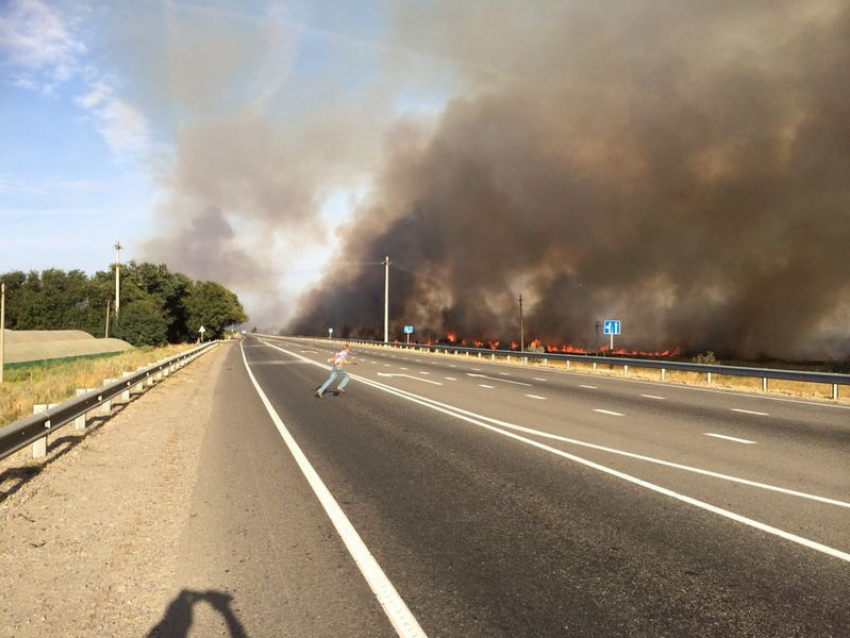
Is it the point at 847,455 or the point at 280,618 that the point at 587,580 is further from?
the point at 847,455

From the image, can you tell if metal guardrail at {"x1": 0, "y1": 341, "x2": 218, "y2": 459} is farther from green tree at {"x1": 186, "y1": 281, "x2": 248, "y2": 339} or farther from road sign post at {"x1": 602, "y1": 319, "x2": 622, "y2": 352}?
green tree at {"x1": 186, "y1": 281, "x2": 248, "y2": 339}

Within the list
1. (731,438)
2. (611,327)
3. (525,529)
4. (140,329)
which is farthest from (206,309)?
(525,529)

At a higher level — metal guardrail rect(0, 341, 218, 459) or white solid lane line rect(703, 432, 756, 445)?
metal guardrail rect(0, 341, 218, 459)

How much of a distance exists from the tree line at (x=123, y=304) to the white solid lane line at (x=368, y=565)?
59706 mm

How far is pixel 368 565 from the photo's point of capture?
402 centimetres

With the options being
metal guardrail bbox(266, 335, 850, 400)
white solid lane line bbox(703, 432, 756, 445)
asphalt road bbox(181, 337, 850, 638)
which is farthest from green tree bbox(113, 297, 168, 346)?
white solid lane line bbox(703, 432, 756, 445)

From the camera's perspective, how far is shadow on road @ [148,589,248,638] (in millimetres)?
3141

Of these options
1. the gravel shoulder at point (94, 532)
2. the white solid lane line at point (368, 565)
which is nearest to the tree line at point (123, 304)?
the gravel shoulder at point (94, 532)

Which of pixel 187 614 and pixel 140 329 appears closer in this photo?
pixel 187 614

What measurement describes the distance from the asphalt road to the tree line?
56909 millimetres

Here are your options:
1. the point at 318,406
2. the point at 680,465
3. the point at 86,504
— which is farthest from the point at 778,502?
the point at 318,406

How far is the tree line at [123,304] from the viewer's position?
60.6 meters

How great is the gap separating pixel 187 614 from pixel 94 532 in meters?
1.95

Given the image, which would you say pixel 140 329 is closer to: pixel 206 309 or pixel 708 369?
pixel 206 309
